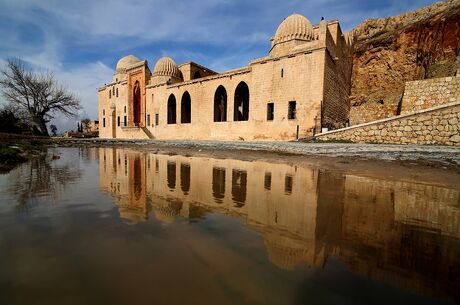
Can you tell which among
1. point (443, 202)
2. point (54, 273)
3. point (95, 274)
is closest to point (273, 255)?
point (95, 274)

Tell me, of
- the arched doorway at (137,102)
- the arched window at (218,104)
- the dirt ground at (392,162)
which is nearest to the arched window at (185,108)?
the arched window at (218,104)

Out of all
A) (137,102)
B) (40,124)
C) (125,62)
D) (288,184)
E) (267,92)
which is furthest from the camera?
(125,62)

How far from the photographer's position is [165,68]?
27.9m

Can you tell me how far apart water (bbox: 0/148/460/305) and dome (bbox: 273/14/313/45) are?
18.6 m

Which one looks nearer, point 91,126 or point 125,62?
point 125,62

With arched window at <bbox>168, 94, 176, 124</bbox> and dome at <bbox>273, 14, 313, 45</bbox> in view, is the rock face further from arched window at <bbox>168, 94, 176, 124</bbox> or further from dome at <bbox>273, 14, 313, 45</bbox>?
arched window at <bbox>168, 94, 176, 124</bbox>

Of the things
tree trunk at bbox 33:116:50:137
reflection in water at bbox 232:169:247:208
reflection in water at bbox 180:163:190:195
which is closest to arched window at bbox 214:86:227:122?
reflection in water at bbox 180:163:190:195

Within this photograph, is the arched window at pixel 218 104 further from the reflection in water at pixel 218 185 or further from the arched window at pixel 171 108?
the reflection in water at pixel 218 185

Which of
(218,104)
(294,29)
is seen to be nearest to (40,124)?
(218,104)

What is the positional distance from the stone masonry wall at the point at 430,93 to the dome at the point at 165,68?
23.6m

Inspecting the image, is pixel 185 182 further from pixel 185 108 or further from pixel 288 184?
pixel 185 108

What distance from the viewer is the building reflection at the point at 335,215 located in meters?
1.77

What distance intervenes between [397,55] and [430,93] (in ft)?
29.2

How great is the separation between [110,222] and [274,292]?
190cm
